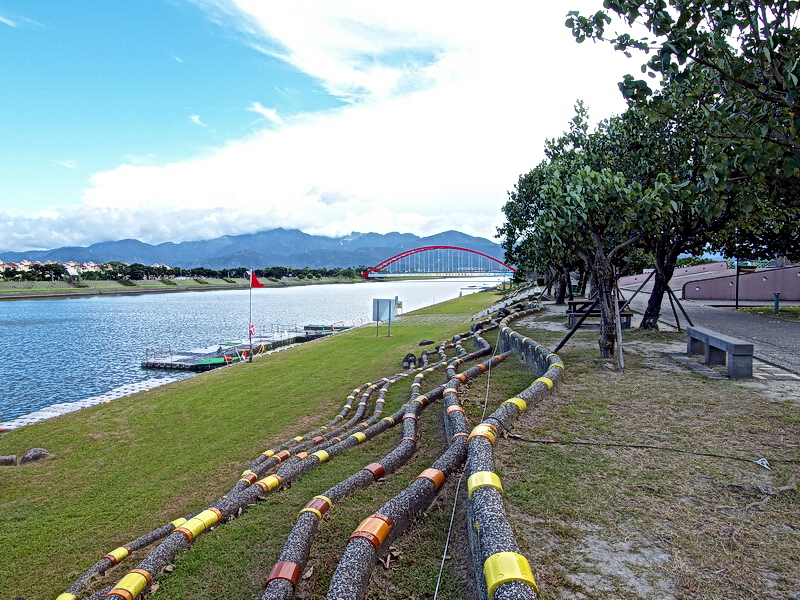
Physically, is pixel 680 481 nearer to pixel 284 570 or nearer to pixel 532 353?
pixel 284 570

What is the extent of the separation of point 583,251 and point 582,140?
340 inches

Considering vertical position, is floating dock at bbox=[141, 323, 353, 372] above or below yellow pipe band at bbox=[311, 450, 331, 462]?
below

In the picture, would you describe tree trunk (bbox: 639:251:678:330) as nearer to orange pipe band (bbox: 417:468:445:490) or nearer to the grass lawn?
the grass lawn

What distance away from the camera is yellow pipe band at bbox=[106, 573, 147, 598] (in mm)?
4684

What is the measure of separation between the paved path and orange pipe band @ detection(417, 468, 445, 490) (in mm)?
7673

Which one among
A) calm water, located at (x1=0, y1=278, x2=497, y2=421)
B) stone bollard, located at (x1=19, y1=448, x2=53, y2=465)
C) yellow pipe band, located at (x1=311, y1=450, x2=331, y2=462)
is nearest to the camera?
yellow pipe band, located at (x1=311, y1=450, x2=331, y2=462)

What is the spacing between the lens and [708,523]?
3877mm

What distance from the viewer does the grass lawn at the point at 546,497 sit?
11.5 ft

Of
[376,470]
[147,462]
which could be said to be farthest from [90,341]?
[376,470]

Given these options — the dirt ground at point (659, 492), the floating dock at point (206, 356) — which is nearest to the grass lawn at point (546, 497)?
the dirt ground at point (659, 492)

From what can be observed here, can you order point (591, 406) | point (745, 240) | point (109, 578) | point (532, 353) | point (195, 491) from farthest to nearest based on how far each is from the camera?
point (745, 240) → point (532, 353) → point (195, 491) → point (591, 406) → point (109, 578)

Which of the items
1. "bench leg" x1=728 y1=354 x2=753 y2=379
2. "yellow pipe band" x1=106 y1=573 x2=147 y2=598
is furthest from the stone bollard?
"bench leg" x1=728 y1=354 x2=753 y2=379

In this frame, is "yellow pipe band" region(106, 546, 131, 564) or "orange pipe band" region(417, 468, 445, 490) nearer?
"orange pipe band" region(417, 468, 445, 490)

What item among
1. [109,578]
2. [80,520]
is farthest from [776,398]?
[80,520]
